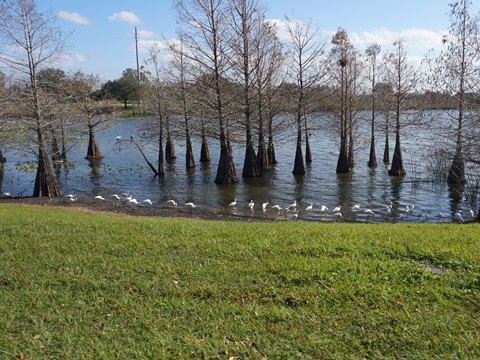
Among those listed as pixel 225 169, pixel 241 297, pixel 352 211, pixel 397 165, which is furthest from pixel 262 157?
pixel 241 297

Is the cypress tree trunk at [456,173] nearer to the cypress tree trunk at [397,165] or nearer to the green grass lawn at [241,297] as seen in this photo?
the cypress tree trunk at [397,165]

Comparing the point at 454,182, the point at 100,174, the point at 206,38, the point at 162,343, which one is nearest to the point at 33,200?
the point at 100,174

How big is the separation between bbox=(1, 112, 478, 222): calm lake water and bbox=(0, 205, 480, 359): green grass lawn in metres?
10.5

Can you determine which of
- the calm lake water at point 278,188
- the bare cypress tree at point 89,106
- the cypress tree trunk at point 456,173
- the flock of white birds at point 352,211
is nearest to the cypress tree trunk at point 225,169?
the calm lake water at point 278,188

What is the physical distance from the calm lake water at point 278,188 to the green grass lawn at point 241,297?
10532mm

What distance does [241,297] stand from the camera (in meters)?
5.42

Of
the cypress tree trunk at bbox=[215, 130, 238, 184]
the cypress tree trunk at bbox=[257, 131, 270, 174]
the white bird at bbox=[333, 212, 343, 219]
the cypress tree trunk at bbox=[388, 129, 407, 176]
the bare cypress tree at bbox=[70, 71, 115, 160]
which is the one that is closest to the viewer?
the white bird at bbox=[333, 212, 343, 219]

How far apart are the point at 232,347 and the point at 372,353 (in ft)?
4.19

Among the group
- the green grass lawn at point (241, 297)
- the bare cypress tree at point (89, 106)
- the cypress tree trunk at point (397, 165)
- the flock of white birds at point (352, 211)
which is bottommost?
the flock of white birds at point (352, 211)

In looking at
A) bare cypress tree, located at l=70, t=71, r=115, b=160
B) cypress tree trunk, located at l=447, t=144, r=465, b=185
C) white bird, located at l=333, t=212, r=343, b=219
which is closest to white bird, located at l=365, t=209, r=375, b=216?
white bird, located at l=333, t=212, r=343, b=219

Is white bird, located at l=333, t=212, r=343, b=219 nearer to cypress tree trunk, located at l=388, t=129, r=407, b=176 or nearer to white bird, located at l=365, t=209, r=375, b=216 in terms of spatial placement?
white bird, located at l=365, t=209, r=375, b=216

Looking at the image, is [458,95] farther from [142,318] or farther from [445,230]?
[142,318]

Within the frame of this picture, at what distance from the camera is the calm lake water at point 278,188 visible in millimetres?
19516

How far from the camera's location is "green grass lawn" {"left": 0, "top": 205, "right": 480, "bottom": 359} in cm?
432
